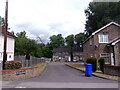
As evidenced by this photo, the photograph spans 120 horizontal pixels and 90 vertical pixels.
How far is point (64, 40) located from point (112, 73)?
328 ft

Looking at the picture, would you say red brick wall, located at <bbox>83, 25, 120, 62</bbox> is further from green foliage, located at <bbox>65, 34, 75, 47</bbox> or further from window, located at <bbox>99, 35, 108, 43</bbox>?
green foliage, located at <bbox>65, 34, 75, 47</bbox>

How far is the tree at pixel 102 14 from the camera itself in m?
31.5

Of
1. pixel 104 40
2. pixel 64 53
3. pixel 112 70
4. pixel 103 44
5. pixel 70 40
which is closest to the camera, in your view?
pixel 112 70

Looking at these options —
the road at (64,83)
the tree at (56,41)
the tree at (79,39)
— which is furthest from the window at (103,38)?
the tree at (56,41)

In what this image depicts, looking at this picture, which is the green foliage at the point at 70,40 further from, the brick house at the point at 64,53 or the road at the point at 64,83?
the road at the point at 64,83

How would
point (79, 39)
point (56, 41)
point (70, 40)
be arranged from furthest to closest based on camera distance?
point (56, 41) → point (70, 40) → point (79, 39)

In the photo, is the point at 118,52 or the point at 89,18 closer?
the point at 118,52

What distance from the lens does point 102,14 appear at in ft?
109

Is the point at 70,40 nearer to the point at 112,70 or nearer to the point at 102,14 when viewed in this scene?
the point at 102,14

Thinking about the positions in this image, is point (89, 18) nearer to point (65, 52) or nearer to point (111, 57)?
point (111, 57)

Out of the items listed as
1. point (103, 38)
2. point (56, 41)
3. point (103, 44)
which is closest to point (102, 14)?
point (103, 38)

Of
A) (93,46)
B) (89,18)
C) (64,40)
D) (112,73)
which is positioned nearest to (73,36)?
(64,40)

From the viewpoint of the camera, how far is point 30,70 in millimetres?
13047

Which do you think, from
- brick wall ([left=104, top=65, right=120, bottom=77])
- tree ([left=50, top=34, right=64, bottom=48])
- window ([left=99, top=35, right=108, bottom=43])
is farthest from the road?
tree ([left=50, top=34, right=64, bottom=48])
